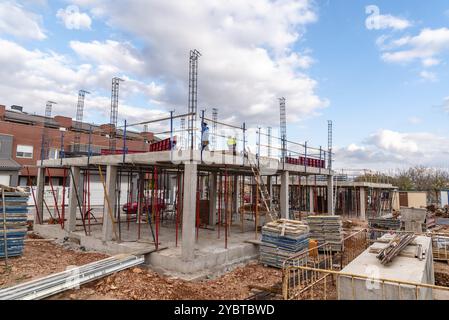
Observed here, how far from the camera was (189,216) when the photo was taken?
348 inches

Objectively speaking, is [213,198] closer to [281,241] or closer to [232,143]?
[232,143]

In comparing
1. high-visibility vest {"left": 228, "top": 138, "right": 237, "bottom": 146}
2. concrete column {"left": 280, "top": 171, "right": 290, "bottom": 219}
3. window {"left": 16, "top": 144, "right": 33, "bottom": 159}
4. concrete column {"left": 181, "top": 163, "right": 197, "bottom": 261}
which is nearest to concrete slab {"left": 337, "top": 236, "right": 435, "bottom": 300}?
concrete column {"left": 181, "top": 163, "right": 197, "bottom": 261}

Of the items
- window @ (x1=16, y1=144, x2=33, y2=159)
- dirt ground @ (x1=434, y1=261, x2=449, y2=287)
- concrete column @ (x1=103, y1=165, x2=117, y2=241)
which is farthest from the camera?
window @ (x1=16, y1=144, x2=33, y2=159)

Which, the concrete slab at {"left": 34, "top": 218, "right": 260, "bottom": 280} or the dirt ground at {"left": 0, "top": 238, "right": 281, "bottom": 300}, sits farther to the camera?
the concrete slab at {"left": 34, "top": 218, "right": 260, "bottom": 280}

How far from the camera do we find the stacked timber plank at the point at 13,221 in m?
9.89

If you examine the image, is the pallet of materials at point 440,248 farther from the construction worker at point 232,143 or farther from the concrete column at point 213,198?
the concrete column at point 213,198

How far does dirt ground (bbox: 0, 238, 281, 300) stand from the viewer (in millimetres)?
7117

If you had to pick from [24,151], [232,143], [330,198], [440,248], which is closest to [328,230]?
[440,248]

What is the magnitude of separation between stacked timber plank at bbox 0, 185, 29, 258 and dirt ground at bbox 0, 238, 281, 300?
40cm

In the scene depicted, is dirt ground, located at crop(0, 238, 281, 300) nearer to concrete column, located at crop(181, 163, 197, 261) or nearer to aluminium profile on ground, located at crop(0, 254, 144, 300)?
aluminium profile on ground, located at crop(0, 254, 144, 300)

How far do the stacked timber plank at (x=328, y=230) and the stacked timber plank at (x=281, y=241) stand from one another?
221 centimetres

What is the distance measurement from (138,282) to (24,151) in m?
31.6
